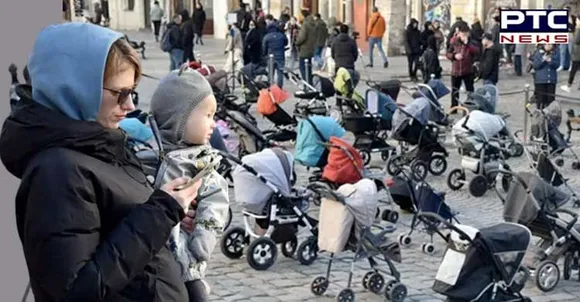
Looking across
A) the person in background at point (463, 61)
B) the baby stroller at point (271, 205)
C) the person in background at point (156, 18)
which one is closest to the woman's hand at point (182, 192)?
the baby stroller at point (271, 205)

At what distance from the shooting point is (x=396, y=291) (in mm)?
6836

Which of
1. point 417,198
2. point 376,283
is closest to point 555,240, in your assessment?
point 417,198

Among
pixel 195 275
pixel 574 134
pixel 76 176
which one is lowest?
pixel 574 134

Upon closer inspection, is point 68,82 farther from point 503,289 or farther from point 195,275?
point 503,289

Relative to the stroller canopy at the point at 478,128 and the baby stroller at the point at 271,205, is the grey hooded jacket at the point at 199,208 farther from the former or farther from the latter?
the stroller canopy at the point at 478,128

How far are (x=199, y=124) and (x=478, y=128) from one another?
26.0 ft

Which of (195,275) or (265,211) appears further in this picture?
(265,211)

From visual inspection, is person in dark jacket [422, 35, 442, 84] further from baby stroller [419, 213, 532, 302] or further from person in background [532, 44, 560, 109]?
baby stroller [419, 213, 532, 302]

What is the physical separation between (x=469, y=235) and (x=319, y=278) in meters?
1.49

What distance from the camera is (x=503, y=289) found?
20.2 feet

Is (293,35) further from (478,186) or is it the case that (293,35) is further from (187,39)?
(478,186)

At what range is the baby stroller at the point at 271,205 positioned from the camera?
7.70 m

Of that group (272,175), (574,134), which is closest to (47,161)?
(272,175)

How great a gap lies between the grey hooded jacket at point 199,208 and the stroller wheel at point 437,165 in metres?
8.60
